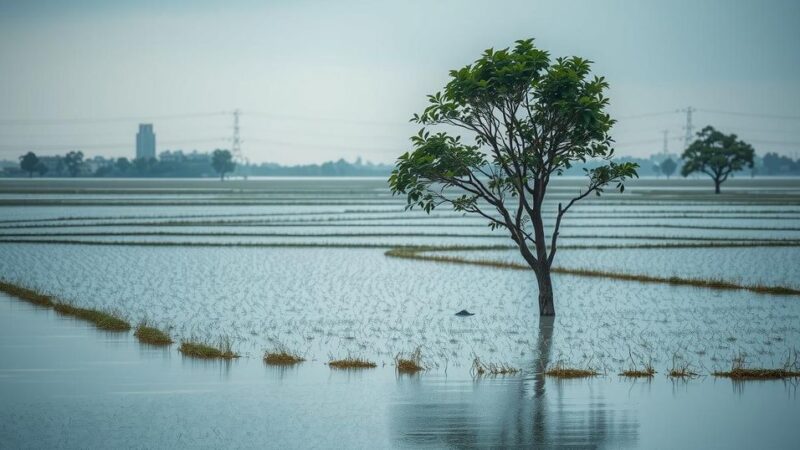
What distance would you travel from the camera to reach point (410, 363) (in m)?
16.1

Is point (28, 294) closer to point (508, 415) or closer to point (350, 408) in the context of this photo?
point (350, 408)

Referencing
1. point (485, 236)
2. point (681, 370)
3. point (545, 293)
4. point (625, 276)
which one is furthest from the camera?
point (485, 236)

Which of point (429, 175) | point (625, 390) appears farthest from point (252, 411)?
point (429, 175)

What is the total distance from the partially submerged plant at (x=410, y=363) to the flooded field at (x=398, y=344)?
0.60ft

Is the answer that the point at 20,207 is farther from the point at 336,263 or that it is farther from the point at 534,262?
the point at 534,262

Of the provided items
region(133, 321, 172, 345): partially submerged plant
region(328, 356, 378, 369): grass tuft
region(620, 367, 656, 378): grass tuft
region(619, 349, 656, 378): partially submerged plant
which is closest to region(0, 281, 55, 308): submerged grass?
region(133, 321, 172, 345): partially submerged plant

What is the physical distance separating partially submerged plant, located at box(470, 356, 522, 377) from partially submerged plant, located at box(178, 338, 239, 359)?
13.6 feet

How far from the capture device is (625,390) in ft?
47.8

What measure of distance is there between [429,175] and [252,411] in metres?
8.61

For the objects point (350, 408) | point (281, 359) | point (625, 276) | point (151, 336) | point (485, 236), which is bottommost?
point (350, 408)

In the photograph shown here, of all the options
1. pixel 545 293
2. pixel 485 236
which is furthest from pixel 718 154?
pixel 545 293

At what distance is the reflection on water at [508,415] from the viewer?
1178 centimetres

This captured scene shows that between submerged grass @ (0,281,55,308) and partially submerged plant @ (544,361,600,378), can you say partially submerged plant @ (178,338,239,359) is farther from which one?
submerged grass @ (0,281,55,308)

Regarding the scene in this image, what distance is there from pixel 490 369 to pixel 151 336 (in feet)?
21.5
